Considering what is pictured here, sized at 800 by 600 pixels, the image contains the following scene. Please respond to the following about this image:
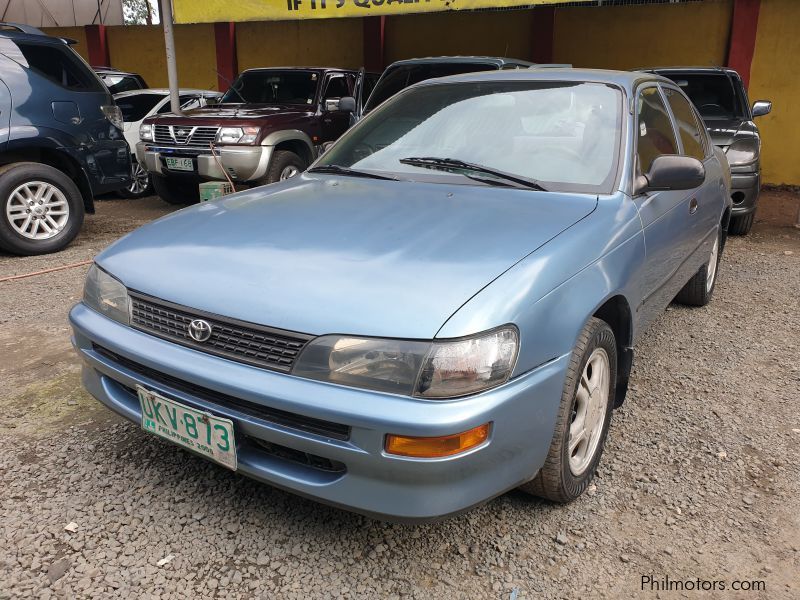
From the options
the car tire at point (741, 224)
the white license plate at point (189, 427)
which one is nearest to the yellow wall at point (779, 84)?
the car tire at point (741, 224)

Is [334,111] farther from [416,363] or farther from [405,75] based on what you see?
[416,363]

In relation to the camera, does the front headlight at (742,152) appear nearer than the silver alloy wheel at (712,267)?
No

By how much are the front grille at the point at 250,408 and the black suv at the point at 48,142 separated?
427 cm

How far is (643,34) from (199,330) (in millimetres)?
10211

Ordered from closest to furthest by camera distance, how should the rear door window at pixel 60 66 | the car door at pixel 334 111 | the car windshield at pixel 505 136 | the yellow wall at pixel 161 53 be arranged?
the car windshield at pixel 505 136
the rear door window at pixel 60 66
the car door at pixel 334 111
the yellow wall at pixel 161 53

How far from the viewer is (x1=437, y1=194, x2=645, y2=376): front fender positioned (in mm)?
1827

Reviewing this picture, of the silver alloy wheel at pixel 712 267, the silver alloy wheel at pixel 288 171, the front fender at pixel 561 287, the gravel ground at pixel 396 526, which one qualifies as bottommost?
the gravel ground at pixel 396 526

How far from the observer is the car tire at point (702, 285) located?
443 cm

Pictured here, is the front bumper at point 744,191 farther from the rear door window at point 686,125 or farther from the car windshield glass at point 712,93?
the rear door window at point 686,125

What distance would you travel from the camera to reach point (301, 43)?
42.1 feet

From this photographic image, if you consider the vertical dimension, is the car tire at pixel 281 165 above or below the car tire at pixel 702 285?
above

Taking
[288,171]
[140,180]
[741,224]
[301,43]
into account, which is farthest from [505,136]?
[301,43]

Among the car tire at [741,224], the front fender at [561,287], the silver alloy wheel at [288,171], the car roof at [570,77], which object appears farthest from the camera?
the silver alloy wheel at [288,171]

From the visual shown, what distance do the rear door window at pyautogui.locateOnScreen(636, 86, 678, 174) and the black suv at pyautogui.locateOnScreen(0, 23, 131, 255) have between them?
4976 millimetres
